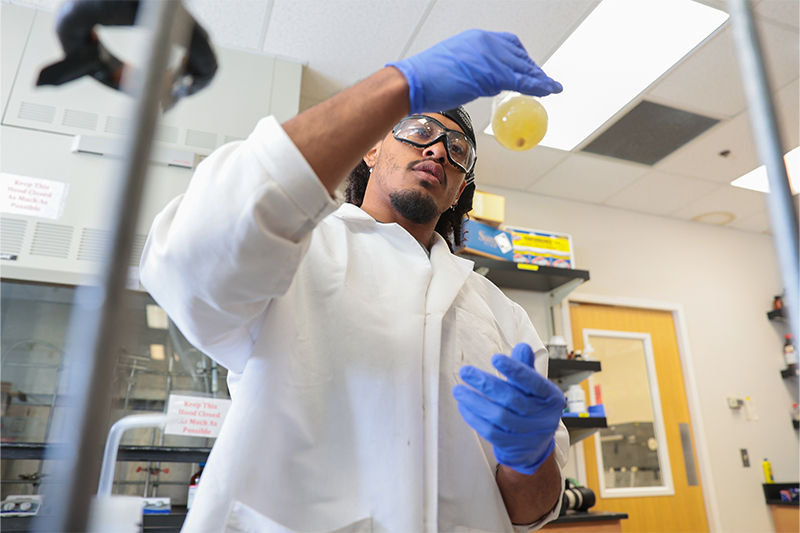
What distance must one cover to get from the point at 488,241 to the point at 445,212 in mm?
1477

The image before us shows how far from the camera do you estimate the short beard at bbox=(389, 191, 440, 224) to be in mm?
1111

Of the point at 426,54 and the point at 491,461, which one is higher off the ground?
the point at 426,54

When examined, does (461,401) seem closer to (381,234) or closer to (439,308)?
(439,308)

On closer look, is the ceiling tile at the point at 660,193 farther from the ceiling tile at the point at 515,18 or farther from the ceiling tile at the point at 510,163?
the ceiling tile at the point at 515,18

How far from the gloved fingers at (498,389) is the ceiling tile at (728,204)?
11.5 feet

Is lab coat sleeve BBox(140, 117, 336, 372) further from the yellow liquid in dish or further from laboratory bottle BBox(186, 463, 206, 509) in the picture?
laboratory bottle BBox(186, 463, 206, 509)

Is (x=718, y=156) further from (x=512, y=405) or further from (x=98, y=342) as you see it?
(x=98, y=342)

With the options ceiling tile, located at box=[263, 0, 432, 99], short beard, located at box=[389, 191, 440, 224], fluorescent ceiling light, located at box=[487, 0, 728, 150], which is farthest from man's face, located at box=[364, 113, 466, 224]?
fluorescent ceiling light, located at box=[487, 0, 728, 150]

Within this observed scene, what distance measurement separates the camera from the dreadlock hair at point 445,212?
1548mm

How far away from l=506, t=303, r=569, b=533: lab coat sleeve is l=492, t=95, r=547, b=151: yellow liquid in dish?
37 centimetres

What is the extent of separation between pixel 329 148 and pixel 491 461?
24.3 inches

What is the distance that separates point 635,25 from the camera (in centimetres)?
227

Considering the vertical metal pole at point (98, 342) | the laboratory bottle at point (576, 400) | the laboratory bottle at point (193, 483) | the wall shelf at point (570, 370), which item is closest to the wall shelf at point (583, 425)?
the laboratory bottle at point (576, 400)

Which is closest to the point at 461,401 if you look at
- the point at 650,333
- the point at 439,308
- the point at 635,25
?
the point at 439,308
